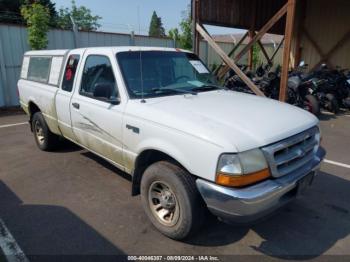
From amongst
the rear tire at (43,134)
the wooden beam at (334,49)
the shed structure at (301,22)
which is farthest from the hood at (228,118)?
the wooden beam at (334,49)

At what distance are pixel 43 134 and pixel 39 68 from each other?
1194 mm

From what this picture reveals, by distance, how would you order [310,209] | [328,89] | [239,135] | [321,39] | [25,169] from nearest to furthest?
[239,135]
[310,209]
[25,169]
[328,89]
[321,39]

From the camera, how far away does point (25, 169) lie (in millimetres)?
5180

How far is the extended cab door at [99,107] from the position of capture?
11.9 feet

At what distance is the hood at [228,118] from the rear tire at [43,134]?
9.41 feet

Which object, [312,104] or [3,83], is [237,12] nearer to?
[312,104]

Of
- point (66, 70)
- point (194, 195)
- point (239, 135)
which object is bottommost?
point (194, 195)

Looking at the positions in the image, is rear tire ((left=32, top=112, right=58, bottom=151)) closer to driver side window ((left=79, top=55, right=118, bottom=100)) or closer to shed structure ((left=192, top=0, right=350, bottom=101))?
driver side window ((left=79, top=55, right=118, bottom=100))

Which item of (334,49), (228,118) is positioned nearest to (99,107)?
(228,118)

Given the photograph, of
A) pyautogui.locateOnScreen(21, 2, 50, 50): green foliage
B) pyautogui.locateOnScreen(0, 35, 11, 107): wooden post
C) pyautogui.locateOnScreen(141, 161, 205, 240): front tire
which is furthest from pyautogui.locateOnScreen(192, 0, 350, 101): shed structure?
pyautogui.locateOnScreen(141, 161, 205, 240): front tire

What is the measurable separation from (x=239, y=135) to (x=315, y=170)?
44.1 inches

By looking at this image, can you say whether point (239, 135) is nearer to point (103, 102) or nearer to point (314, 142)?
point (314, 142)

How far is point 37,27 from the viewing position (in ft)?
32.9

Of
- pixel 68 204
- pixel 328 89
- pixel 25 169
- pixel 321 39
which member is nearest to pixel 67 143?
pixel 25 169
